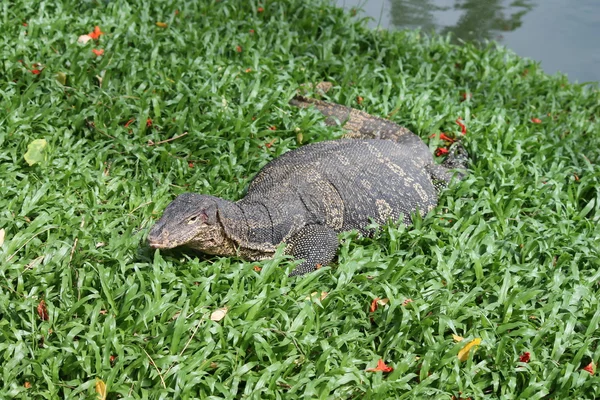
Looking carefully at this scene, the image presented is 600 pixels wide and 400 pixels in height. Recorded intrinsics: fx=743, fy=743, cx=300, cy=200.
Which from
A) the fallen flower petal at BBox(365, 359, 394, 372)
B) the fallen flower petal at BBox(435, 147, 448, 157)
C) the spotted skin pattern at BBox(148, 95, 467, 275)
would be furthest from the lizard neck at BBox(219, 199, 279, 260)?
the fallen flower petal at BBox(435, 147, 448, 157)

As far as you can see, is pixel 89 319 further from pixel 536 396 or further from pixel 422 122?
pixel 422 122

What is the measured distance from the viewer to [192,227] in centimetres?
425

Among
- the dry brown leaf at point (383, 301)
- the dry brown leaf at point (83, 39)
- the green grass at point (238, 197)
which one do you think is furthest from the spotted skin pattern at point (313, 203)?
the dry brown leaf at point (83, 39)

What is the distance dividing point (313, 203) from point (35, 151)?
75.4 inches

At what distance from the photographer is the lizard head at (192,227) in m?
4.12

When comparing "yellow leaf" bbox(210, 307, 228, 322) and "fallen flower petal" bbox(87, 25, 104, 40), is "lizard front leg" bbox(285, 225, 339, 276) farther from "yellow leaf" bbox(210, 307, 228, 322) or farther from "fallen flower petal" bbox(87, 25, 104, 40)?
"fallen flower petal" bbox(87, 25, 104, 40)

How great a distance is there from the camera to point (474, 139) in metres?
6.03

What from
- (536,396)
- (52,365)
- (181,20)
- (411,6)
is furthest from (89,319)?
(411,6)

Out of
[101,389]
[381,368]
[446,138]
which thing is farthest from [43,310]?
[446,138]

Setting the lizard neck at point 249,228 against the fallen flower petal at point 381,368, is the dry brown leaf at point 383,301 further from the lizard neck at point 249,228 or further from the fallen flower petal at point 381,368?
the lizard neck at point 249,228

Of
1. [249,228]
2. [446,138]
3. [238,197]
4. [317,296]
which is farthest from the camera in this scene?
[446,138]

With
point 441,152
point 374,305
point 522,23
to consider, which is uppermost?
point 522,23

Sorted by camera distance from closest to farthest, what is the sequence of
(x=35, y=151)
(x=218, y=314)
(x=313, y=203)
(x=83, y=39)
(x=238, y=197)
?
(x=218, y=314) → (x=313, y=203) → (x=35, y=151) → (x=238, y=197) → (x=83, y=39)

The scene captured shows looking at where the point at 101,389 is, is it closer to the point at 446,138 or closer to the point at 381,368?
the point at 381,368
